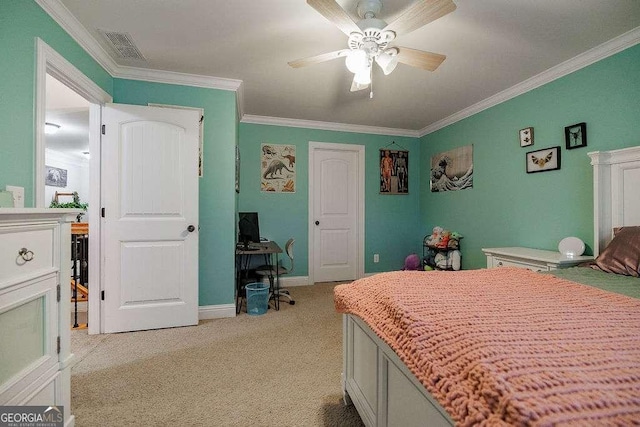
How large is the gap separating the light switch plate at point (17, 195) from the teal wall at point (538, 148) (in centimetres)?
392

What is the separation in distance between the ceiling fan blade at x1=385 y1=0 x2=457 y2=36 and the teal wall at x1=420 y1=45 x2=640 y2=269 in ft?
5.87

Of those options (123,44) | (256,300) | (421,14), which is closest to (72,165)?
(123,44)

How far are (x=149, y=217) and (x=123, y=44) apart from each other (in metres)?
1.41

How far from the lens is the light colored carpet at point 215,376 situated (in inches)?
60.5

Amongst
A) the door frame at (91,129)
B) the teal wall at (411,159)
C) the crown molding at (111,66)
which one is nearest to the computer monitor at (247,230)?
the teal wall at (411,159)

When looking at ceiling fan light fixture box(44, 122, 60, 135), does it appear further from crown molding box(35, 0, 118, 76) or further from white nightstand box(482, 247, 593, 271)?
white nightstand box(482, 247, 593, 271)

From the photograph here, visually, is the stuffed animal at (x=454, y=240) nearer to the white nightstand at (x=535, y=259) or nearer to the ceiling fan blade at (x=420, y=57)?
the white nightstand at (x=535, y=259)

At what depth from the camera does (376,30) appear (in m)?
1.72

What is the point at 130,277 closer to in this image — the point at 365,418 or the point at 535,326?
the point at 365,418

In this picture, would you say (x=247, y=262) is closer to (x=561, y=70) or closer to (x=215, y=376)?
(x=215, y=376)

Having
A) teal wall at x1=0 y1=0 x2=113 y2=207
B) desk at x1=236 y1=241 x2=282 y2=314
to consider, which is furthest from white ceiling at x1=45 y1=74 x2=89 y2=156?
desk at x1=236 y1=241 x2=282 y2=314

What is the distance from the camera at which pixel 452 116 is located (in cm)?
393

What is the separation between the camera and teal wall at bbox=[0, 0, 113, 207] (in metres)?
1.48

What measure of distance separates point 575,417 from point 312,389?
1.55 m
